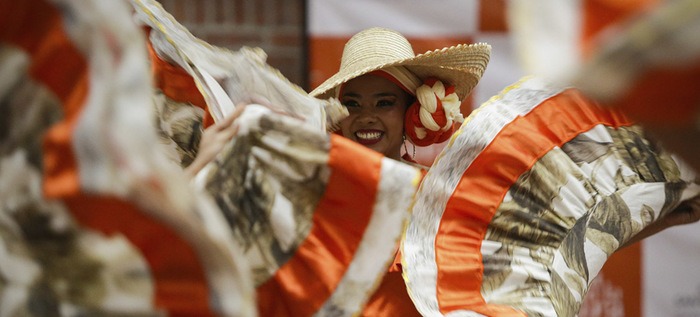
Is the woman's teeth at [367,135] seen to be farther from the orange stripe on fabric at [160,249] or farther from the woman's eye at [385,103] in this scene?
the orange stripe on fabric at [160,249]

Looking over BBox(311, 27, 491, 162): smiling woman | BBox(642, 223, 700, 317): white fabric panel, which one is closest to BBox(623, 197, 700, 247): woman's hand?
BBox(311, 27, 491, 162): smiling woman

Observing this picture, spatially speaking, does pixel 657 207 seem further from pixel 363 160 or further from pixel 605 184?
pixel 363 160

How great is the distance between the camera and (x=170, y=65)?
175cm

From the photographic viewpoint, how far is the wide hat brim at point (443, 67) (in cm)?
238

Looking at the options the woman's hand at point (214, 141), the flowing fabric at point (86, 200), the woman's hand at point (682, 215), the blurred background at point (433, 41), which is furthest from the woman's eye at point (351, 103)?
the flowing fabric at point (86, 200)

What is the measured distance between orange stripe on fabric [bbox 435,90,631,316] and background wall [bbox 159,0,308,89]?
53.5 inches

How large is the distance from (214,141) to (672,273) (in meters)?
2.15

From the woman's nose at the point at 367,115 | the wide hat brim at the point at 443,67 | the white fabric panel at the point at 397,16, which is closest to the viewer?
the wide hat brim at the point at 443,67

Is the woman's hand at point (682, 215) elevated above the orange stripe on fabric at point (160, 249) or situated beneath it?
situated beneath

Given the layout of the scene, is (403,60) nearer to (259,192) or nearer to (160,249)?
(259,192)

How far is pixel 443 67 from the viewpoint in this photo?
96.5 inches

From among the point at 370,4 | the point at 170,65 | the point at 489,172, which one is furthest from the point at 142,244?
the point at 370,4

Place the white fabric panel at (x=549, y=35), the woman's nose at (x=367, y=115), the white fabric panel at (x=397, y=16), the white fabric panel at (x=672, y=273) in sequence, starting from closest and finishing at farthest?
the white fabric panel at (x=549, y=35) → the woman's nose at (x=367, y=115) → the white fabric panel at (x=397, y=16) → the white fabric panel at (x=672, y=273)

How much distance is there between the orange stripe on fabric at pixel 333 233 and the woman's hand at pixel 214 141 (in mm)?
143
